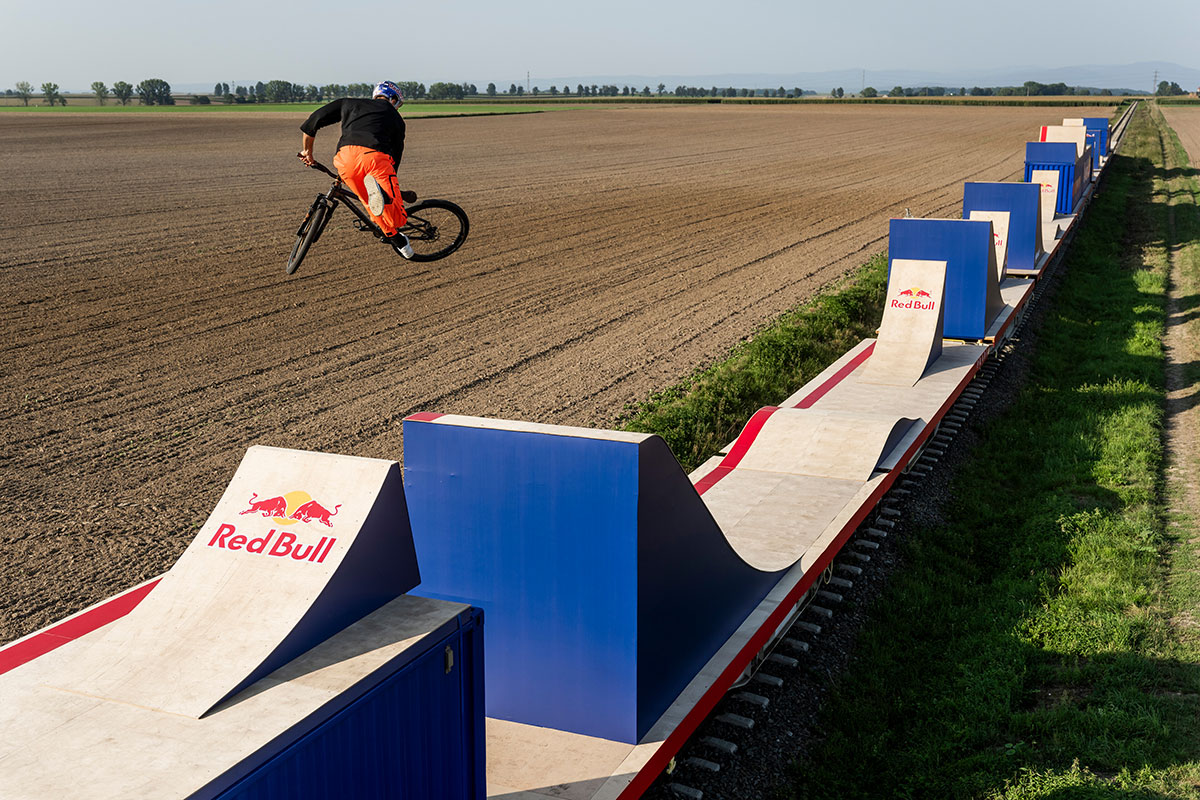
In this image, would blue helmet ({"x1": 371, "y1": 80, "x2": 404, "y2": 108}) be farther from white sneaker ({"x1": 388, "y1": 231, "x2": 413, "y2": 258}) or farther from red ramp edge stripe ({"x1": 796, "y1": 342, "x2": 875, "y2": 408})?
red ramp edge stripe ({"x1": 796, "y1": 342, "x2": 875, "y2": 408})

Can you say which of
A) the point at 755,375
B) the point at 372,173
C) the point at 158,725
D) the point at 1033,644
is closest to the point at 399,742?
the point at 158,725

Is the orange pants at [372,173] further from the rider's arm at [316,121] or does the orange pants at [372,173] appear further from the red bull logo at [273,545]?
the red bull logo at [273,545]

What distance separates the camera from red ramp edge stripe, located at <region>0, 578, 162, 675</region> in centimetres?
474

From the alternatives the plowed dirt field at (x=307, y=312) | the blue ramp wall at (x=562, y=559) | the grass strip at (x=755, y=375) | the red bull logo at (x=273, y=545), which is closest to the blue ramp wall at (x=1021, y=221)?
the grass strip at (x=755, y=375)

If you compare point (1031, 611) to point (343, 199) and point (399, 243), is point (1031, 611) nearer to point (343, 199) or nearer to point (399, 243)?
point (399, 243)

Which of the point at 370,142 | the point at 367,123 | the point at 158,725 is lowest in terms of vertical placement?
the point at 158,725

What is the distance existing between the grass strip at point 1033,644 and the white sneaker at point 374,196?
160 inches

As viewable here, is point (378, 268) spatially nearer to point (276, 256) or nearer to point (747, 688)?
point (276, 256)

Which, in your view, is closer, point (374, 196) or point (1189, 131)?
point (374, 196)

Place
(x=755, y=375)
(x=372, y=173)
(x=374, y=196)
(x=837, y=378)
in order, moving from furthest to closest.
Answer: (x=755, y=375)
(x=837, y=378)
(x=374, y=196)
(x=372, y=173)

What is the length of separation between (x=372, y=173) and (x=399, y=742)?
4.17 meters

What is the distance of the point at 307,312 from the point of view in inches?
Answer: 640

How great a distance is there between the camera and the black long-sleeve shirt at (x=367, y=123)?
21.2ft

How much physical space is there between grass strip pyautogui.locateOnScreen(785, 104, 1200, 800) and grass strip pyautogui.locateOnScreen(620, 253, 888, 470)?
2.33 meters
